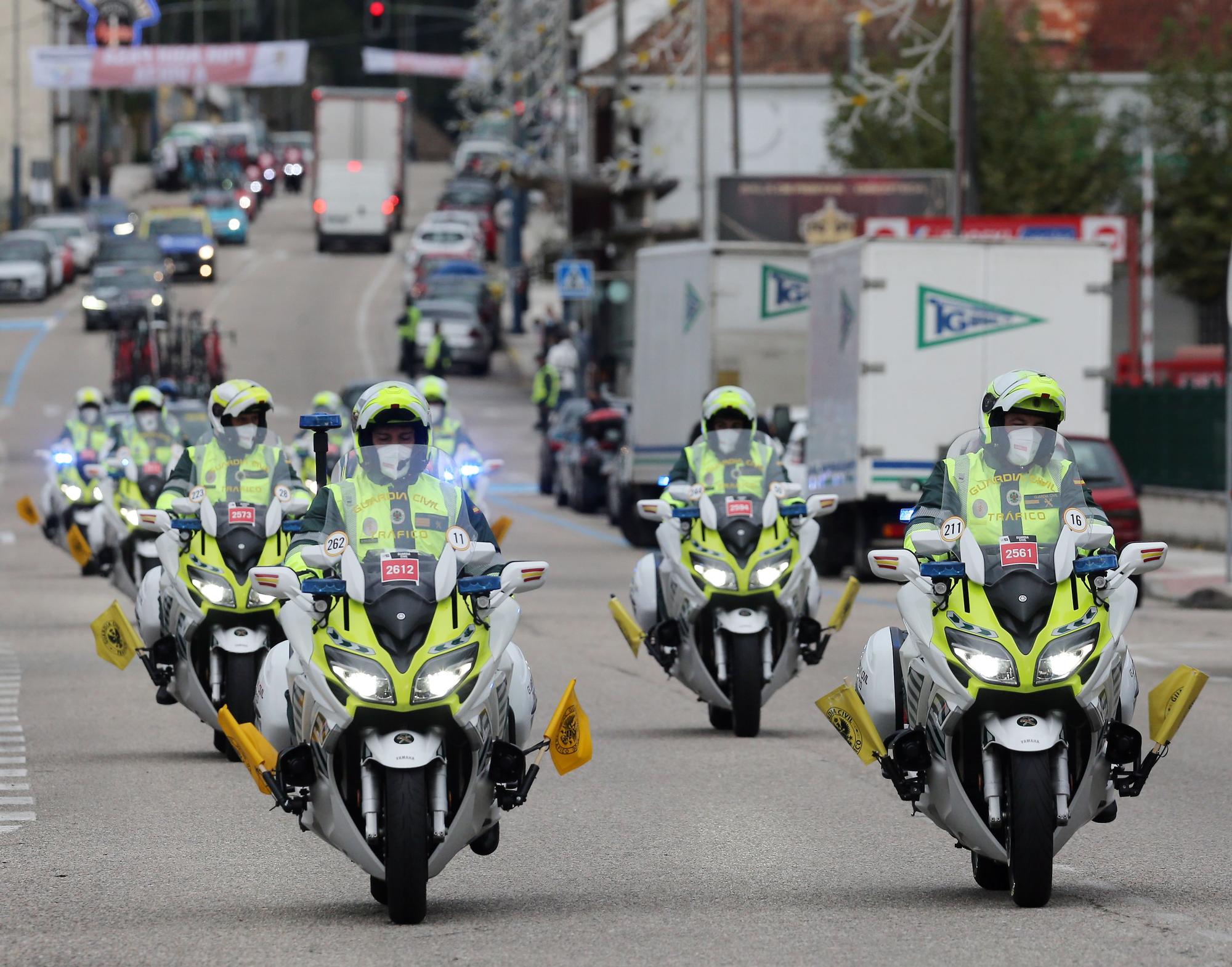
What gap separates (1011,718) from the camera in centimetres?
815

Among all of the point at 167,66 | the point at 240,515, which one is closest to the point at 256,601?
the point at 240,515

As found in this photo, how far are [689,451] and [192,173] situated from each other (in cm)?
8974

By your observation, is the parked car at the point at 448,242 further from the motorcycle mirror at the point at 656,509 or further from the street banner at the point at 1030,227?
the motorcycle mirror at the point at 656,509

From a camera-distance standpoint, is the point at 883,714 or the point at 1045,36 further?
the point at 1045,36

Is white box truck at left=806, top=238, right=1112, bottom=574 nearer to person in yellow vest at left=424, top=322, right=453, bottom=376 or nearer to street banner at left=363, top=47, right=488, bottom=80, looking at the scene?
person in yellow vest at left=424, top=322, right=453, bottom=376

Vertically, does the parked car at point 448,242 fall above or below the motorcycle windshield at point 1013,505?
below

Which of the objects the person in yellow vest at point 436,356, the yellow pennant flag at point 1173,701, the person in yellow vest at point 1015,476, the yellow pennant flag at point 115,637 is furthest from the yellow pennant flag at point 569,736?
the person in yellow vest at point 436,356

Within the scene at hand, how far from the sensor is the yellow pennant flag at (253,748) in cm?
842

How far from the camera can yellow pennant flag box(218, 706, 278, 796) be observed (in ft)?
27.6

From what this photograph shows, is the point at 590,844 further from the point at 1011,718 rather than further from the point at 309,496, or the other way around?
the point at 309,496

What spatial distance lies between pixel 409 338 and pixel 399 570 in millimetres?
46973

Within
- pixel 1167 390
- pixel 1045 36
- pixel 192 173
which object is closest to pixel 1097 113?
pixel 1045 36

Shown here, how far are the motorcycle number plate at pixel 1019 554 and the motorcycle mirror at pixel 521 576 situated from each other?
4.66 feet

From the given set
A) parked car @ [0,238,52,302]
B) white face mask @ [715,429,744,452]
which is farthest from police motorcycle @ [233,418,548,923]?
parked car @ [0,238,52,302]
